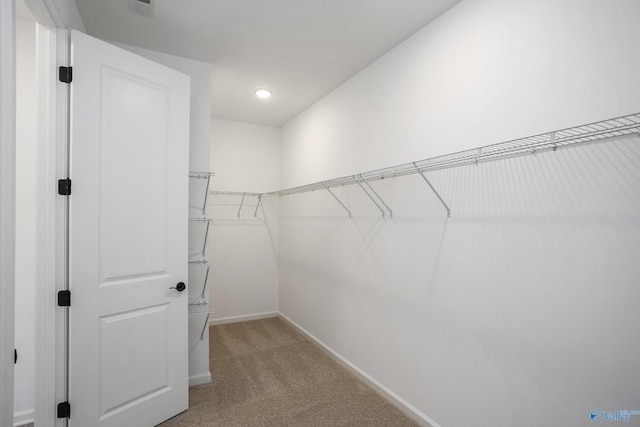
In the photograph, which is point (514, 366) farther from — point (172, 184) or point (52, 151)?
point (52, 151)

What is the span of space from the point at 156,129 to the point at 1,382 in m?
1.49

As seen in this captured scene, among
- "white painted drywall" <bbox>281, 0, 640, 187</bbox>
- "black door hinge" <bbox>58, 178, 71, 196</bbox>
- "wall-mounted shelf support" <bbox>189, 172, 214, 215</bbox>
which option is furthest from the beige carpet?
"white painted drywall" <bbox>281, 0, 640, 187</bbox>

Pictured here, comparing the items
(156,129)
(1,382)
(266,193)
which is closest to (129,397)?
A: (1,382)

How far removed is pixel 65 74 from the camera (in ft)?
5.52

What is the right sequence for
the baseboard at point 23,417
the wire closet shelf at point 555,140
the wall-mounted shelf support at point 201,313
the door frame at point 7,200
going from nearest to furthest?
the door frame at point 7,200, the wire closet shelf at point 555,140, the baseboard at point 23,417, the wall-mounted shelf support at point 201,313

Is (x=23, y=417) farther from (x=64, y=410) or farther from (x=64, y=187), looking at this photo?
(x=64, y=187)

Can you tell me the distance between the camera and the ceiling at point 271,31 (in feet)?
6.25

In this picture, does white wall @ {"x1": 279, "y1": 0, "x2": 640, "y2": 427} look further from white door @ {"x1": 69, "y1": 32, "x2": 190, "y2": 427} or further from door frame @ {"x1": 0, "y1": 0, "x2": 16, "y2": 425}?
door frame @ {"x1": 0, "y1": 0, "x2": 16, "y2": 425}

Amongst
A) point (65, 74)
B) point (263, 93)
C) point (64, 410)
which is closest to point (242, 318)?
point (64, 410)

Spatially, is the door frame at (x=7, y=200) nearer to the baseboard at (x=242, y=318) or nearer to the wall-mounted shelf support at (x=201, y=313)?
the wall-mounted shelf support at (x=201, y=313)

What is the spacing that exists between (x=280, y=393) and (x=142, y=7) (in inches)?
108

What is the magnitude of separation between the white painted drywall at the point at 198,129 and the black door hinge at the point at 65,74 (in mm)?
871

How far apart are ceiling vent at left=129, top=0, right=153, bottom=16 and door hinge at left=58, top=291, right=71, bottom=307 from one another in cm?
169

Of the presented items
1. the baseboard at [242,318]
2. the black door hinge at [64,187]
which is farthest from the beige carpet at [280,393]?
the black door hinge at [64,187]
